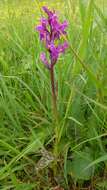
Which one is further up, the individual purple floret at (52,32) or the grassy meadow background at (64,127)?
the individual purple floret at (52,32)

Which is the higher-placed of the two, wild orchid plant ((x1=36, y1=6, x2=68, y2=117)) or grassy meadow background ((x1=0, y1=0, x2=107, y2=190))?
wild orchid plant ((x1=36, y1=6, x2=68, y2=117))

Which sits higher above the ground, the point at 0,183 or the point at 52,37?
the point at 52,37

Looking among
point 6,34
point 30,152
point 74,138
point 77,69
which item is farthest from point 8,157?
point 6,34

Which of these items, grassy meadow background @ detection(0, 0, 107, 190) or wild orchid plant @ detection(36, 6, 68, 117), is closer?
wild orchid plant @ detection(36, 6, 68, 117)

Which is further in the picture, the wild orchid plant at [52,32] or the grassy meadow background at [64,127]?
the grassy meadow background at [64,127]

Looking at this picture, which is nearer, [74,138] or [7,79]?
[74,138]

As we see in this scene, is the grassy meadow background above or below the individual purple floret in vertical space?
below

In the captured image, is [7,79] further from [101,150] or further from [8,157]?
[101,150]

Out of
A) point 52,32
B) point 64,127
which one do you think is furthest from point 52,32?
point 64,127

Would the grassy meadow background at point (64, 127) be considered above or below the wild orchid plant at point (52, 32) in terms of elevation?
below

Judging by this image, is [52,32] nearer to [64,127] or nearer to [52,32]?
[52,32]

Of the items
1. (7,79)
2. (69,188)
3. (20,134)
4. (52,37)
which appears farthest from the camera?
(7,79)
